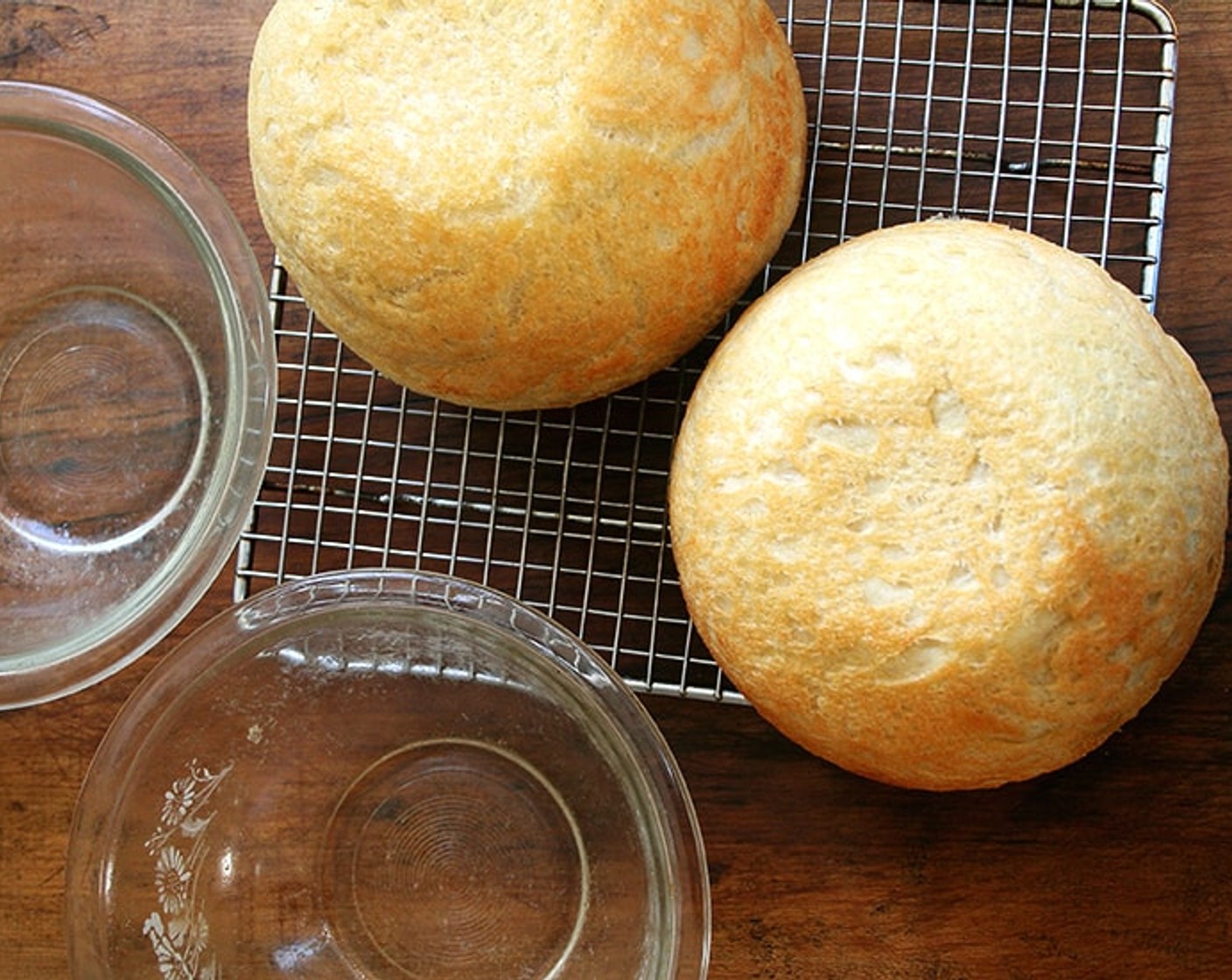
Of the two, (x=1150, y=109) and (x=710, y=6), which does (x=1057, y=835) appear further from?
(x=710, y=6)

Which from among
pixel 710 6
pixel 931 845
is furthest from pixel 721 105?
pixel 931 845

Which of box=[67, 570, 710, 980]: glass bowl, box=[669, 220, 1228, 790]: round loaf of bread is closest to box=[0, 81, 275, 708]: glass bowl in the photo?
box=[67, 570, 710, 980]: glass bowl

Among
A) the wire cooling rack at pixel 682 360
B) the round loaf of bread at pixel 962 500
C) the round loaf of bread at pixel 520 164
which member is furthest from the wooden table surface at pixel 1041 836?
the round loaf of bread at pixel 520 164

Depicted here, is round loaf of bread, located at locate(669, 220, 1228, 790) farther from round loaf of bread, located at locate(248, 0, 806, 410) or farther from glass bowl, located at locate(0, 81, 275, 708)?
glass bowl, located at locate(0, 81, 275, 708)

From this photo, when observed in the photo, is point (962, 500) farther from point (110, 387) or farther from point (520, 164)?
point (110, 387)

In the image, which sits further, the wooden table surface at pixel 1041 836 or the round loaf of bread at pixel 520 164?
the wooden table surface at pixel 1041 836

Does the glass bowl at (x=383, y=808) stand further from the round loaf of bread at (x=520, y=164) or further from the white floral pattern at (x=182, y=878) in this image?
the round loaf of bread at (x=520, y=164)

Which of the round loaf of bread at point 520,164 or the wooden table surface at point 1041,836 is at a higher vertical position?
the round loaf of bread at point 520,164
